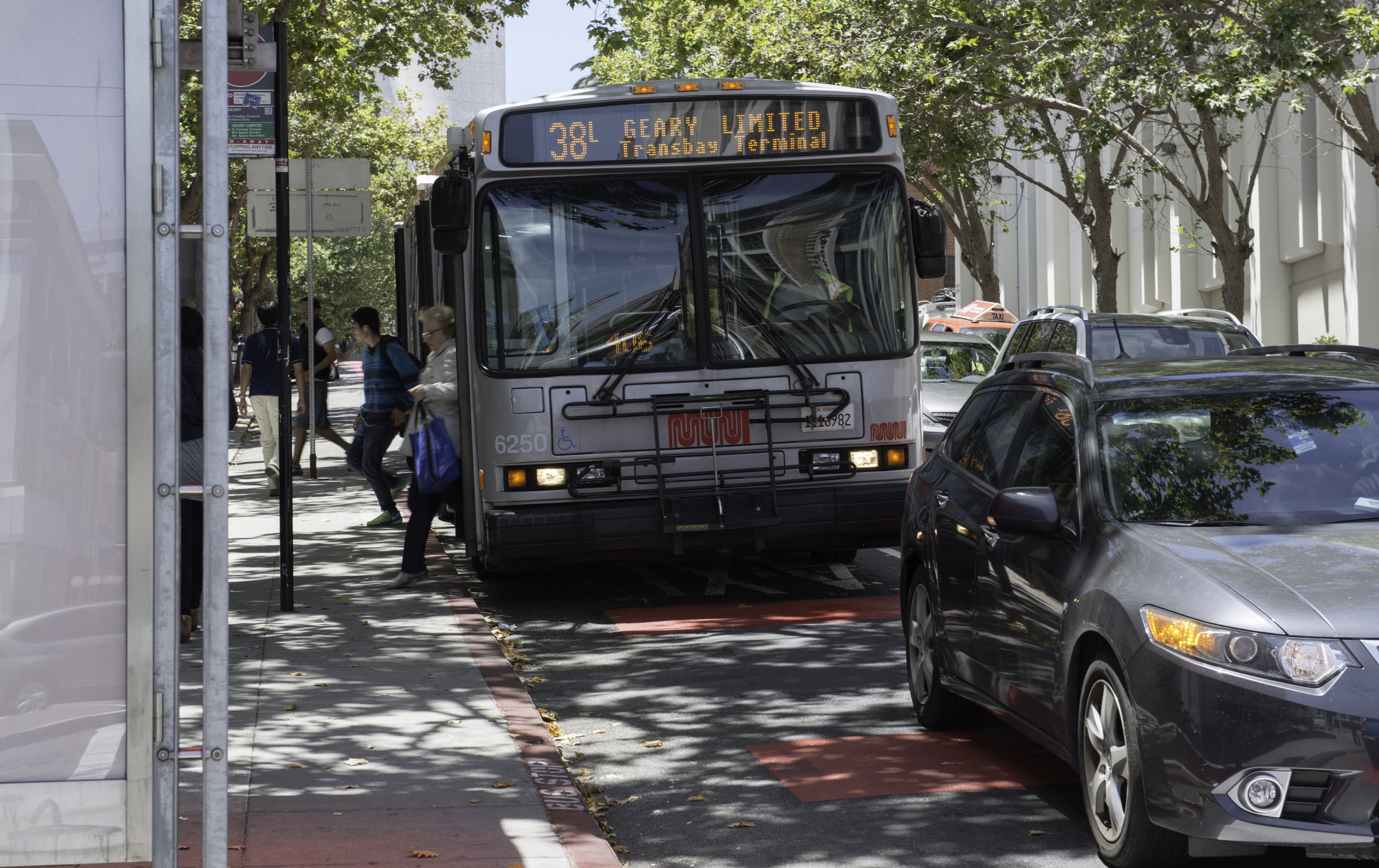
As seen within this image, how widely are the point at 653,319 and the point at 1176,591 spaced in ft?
18.1

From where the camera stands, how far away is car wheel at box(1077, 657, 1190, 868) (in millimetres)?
4582

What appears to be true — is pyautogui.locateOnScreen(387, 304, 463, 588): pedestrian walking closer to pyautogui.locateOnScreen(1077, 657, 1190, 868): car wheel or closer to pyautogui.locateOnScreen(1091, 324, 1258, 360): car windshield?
pyautogui.locateOnScreen(1091, 324, 1258, 360): car windshield

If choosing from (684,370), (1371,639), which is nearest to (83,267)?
(1371,639)

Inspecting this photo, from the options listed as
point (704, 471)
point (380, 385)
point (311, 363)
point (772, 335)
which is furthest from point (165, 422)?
point (311, 363)

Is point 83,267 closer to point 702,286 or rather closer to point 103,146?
point 103,146

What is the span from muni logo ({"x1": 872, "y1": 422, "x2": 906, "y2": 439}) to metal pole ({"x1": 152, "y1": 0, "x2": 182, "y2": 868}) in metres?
6.75

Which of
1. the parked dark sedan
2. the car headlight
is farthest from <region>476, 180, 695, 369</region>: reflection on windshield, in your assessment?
the car headlight

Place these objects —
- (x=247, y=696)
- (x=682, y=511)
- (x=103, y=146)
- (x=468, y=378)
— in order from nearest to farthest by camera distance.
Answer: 1. (x=103, y=146)
2. (x=247, y=696)
3. (x=682, y=511)
4. (x=468, y=378)

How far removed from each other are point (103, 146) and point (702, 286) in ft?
20.8

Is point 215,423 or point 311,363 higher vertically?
point 311,363

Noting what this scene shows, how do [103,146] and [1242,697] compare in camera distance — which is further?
[1242,697]

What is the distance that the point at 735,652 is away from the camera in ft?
28.8

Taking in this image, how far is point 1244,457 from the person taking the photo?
5.25 meters

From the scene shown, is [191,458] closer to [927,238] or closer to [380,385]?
[380,385]
